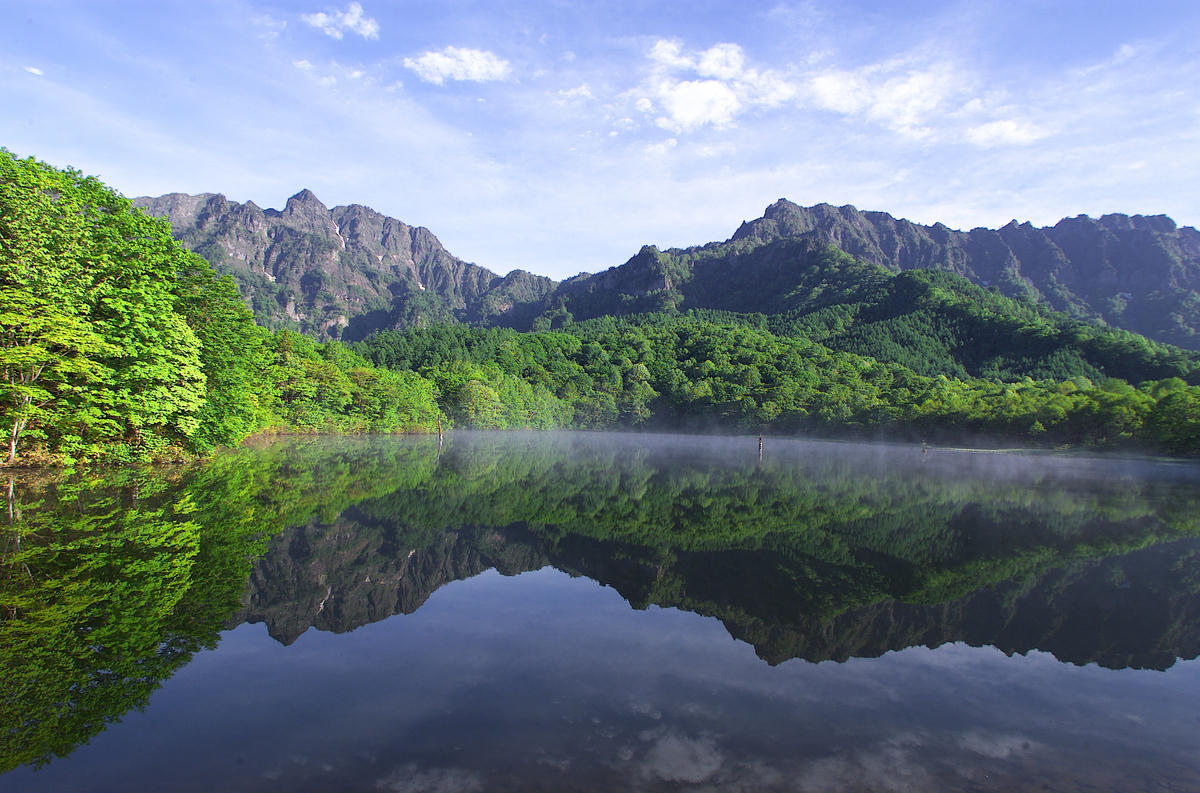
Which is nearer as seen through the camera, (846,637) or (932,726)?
(932,726)

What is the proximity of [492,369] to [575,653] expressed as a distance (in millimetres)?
115118

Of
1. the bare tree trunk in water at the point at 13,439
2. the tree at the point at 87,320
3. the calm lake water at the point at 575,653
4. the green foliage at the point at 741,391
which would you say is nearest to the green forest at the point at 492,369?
the tree at the point at 87,320

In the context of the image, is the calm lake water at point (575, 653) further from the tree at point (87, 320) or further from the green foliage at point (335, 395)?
the green foliage at point (335, 395)

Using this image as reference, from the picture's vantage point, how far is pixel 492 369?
398 ft

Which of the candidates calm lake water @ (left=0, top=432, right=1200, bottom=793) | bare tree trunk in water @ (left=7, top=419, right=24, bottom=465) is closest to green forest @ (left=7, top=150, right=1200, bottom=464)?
bare tree trunk in water @ (left=7, top=419, right=24, bottom=465)

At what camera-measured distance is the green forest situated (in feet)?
71.4

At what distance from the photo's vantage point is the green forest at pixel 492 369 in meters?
21.8

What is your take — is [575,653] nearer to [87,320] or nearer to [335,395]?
[87,320]

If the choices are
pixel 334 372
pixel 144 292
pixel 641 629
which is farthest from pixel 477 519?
pixel 334 372

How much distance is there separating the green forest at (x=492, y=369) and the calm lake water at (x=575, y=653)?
7.69m

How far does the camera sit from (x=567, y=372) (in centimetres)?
14700

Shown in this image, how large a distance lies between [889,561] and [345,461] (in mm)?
30994

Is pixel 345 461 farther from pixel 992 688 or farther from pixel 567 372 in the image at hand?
pixel 567 372

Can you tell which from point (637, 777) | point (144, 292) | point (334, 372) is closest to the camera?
point (637, 777)
